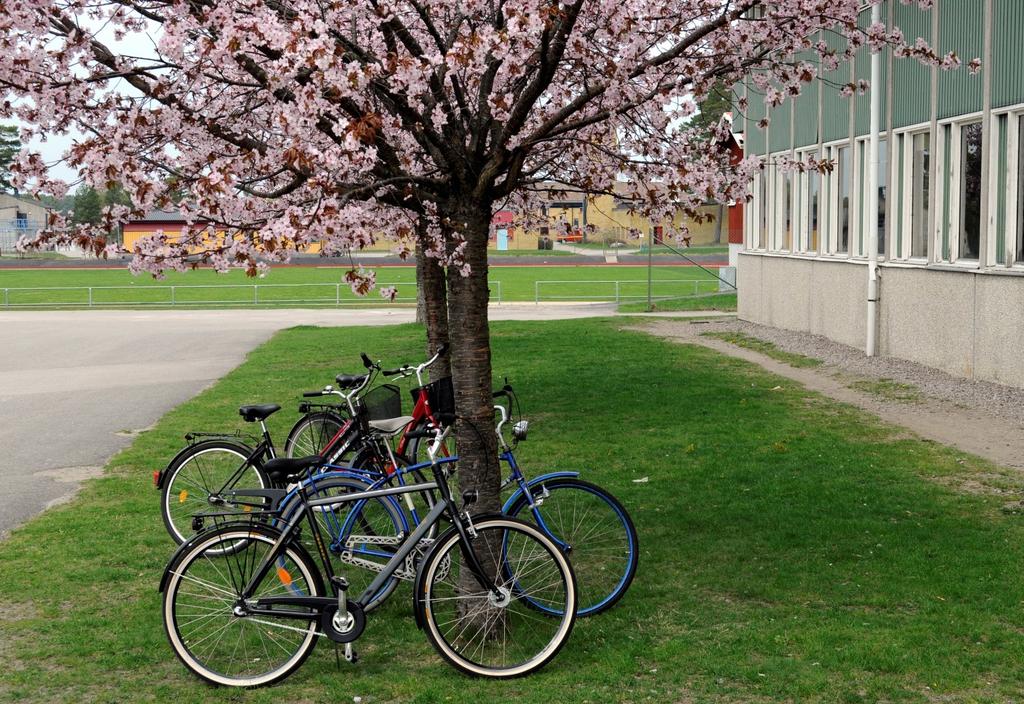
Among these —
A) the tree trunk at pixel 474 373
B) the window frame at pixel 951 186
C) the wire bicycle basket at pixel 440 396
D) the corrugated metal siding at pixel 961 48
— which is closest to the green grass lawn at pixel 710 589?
the tree trunk at pixel 474 373

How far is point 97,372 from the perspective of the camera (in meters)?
22.2

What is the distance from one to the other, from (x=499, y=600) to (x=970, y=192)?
42.3 ft

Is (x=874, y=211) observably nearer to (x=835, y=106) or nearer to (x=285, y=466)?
(x=835, y=106)

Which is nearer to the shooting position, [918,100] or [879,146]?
[918,100]

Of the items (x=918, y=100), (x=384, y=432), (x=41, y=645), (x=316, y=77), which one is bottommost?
(x=41, y=645)

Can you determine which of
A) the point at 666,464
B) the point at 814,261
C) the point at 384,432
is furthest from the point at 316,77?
the point at 814,261

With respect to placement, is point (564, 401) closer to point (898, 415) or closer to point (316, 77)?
point (898, 415)

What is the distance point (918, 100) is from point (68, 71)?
14.5 m

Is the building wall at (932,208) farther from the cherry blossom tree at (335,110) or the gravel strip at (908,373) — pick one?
the cherry blossom tree at (335,110)

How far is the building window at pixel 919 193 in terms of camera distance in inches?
752

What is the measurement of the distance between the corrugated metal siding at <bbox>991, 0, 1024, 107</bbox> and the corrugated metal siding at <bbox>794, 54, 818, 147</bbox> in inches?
335

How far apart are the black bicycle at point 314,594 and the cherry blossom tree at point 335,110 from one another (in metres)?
0.76

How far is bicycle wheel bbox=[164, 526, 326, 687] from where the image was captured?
233 inches

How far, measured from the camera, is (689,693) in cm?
565
